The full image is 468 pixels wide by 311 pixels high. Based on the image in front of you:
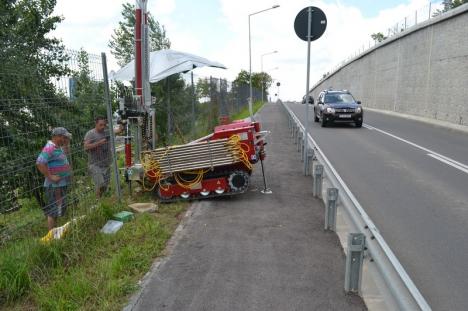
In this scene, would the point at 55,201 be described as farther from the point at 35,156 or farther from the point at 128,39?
the point at 128,39

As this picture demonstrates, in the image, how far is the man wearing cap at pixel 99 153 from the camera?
591cm

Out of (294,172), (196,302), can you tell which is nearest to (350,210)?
(196,302)

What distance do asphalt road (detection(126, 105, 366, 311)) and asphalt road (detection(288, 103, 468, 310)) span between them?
0.85 m

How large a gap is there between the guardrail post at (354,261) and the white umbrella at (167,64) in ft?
23.4

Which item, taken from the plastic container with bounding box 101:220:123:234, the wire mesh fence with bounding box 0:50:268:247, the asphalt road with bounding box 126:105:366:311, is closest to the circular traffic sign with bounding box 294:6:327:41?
the asphalt road with bounding box 126:105:366:311

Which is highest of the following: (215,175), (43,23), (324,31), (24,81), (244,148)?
(43,23)

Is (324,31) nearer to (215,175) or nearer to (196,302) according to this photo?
(215,175)

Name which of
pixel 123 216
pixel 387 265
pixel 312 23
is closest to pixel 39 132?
pixel 123 216

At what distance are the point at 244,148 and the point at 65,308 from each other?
13.6 feet

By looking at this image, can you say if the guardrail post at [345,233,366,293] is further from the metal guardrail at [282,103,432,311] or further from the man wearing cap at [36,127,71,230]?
the man wearing cap at [36,127,71,230]

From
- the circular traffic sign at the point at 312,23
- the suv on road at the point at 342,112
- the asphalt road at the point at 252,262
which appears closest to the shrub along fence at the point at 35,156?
the asphalt road at the point at 252,262

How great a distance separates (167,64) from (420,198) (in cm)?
657

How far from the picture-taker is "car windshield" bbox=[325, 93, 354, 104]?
1848 cm

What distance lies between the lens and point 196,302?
11.6ft
